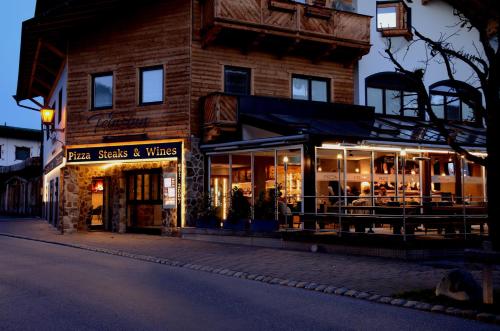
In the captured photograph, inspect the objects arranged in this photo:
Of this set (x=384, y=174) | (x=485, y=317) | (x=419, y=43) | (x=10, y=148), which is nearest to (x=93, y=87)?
(x=384, y=174)

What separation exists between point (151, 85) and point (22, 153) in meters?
41.4

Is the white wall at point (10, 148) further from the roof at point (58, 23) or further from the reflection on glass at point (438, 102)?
the reflection on glass at point (438, 102)

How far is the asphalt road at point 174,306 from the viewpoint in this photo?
22.8ft

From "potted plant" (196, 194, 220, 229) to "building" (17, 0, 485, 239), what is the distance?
3.4 inches

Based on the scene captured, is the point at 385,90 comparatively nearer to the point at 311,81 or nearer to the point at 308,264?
the point at 311,81

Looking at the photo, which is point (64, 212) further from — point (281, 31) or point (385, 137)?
point (385, 137)

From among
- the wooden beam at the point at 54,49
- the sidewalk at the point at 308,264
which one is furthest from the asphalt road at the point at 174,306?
the wooden beam at the point at 54,49

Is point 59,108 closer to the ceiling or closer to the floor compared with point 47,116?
closer to the ceiling

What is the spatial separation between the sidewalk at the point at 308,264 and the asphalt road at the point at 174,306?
1.01 meters

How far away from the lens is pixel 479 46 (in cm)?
2689

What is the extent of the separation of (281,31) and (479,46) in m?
11.2

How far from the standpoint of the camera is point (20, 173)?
4634cm

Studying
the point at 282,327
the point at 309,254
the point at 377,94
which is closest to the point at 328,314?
the point at 282,327

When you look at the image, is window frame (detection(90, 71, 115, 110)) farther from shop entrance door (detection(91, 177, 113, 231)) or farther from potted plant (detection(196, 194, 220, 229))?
potted plant (detection(196, 194, 220, 229))
